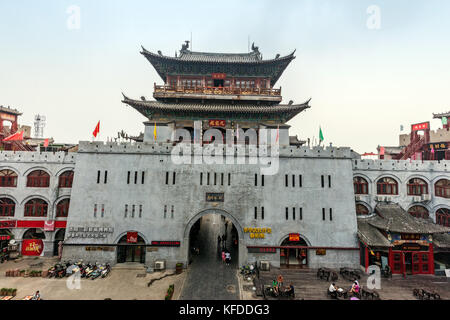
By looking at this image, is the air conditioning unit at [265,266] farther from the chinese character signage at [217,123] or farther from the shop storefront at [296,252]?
the chinese character signage at [217,123]

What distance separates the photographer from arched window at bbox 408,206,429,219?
77.5ft

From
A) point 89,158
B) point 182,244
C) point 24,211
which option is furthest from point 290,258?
point 24,211

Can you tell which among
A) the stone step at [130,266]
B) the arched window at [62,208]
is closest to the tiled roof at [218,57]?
the arched window at [62,208]

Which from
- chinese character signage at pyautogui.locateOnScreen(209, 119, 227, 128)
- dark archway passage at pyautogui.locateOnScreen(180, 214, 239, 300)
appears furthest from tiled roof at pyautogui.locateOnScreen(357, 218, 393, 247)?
chinese character signage at pyautogui.locateOnScreen(209, 119, 227, 128)

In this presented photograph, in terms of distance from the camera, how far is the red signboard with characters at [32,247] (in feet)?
75.4

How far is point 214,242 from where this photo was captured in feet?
90.5

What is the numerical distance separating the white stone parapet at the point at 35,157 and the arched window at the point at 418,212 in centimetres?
3525

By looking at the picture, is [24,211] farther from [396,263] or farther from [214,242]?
[396,263]

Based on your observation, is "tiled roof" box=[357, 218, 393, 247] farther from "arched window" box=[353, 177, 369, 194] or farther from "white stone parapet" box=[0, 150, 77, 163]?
"white stone parapet" box=[0, 150, 77, 163]

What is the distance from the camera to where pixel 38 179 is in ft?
76.6

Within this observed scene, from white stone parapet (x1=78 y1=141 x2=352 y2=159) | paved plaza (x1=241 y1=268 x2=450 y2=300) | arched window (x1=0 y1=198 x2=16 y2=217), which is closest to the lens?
paved plaza (x1=241 y1=268 x2=450 y2=300)

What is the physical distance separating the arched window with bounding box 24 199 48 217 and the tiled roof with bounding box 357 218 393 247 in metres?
30.5

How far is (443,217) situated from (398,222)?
24.1 ft
